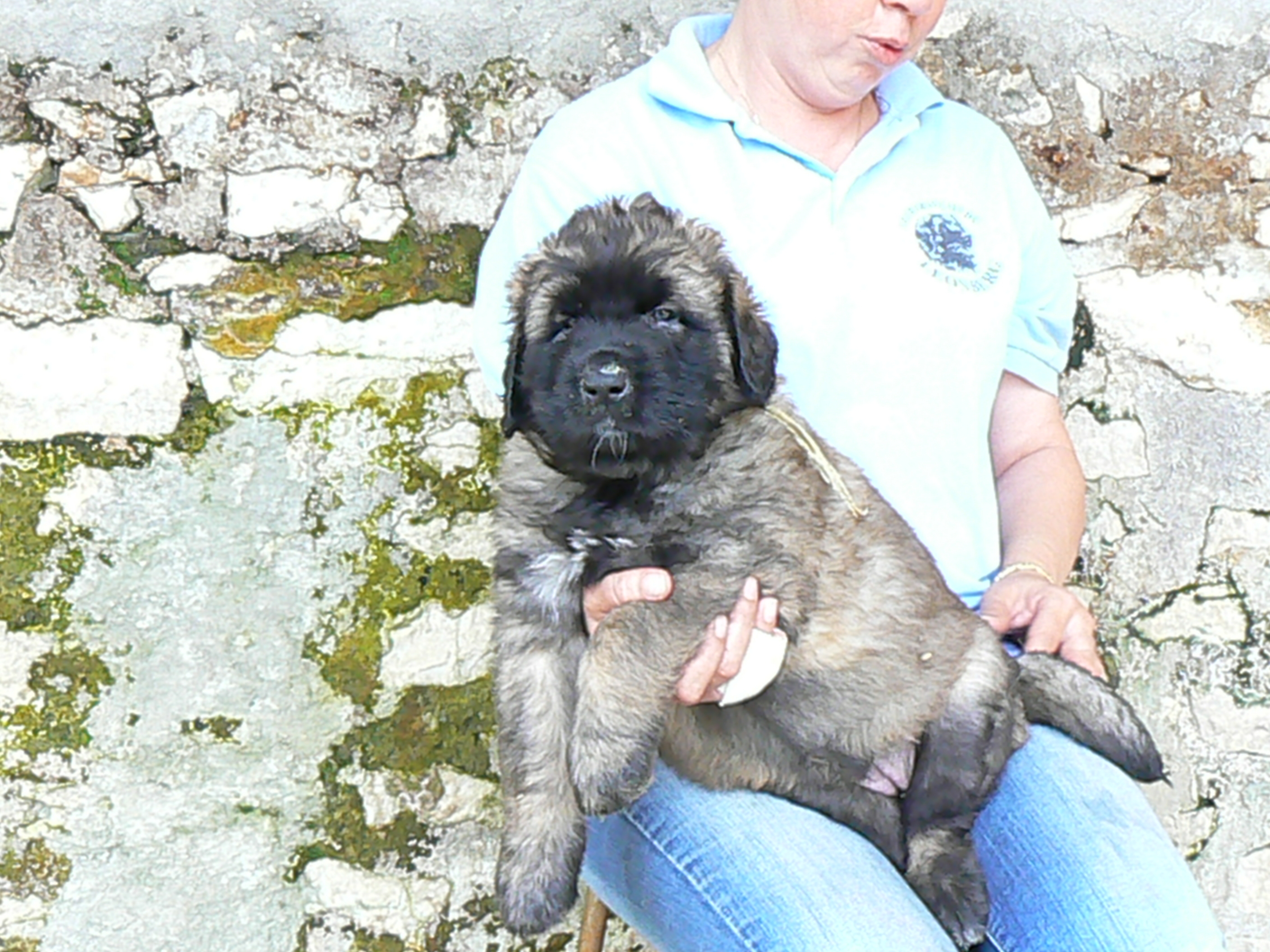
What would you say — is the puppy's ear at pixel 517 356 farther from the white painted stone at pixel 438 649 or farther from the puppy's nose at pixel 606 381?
the white painted stone at pixel 438 649

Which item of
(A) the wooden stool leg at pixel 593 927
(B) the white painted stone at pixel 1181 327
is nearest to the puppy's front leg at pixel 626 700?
(A) the wooden stool leg at pixel 593 927

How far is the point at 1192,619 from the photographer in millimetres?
3221

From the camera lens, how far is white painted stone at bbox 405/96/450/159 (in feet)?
9.24

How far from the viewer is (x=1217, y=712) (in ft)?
10.6

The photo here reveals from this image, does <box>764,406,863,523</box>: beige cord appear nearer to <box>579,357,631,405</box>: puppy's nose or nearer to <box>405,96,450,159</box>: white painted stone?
<box>579,357,631,405</box>: puppy's nose

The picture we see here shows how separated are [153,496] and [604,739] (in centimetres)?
124

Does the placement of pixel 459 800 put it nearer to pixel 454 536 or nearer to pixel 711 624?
pixel 454 536

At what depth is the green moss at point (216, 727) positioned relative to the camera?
9.15 feet

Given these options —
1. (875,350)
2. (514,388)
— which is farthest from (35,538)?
(875,350)

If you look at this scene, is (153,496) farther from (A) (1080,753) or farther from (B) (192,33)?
(A) (1080,753)

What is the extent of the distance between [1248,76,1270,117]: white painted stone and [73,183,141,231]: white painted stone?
235 cm

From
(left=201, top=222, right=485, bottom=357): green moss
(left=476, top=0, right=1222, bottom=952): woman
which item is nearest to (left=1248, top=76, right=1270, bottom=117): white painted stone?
(left=476, top=0, right=1222, bottom=952): woman

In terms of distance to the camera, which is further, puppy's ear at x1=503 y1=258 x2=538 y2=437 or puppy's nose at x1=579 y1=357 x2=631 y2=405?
puppy's ear at x1=503 y1=258 x2=538 y2=437

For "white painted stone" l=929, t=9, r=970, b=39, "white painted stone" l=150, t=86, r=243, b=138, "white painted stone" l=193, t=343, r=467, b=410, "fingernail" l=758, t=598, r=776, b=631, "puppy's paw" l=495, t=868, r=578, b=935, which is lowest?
"puppy's paw" l=495, t=868, r=578, b=935
